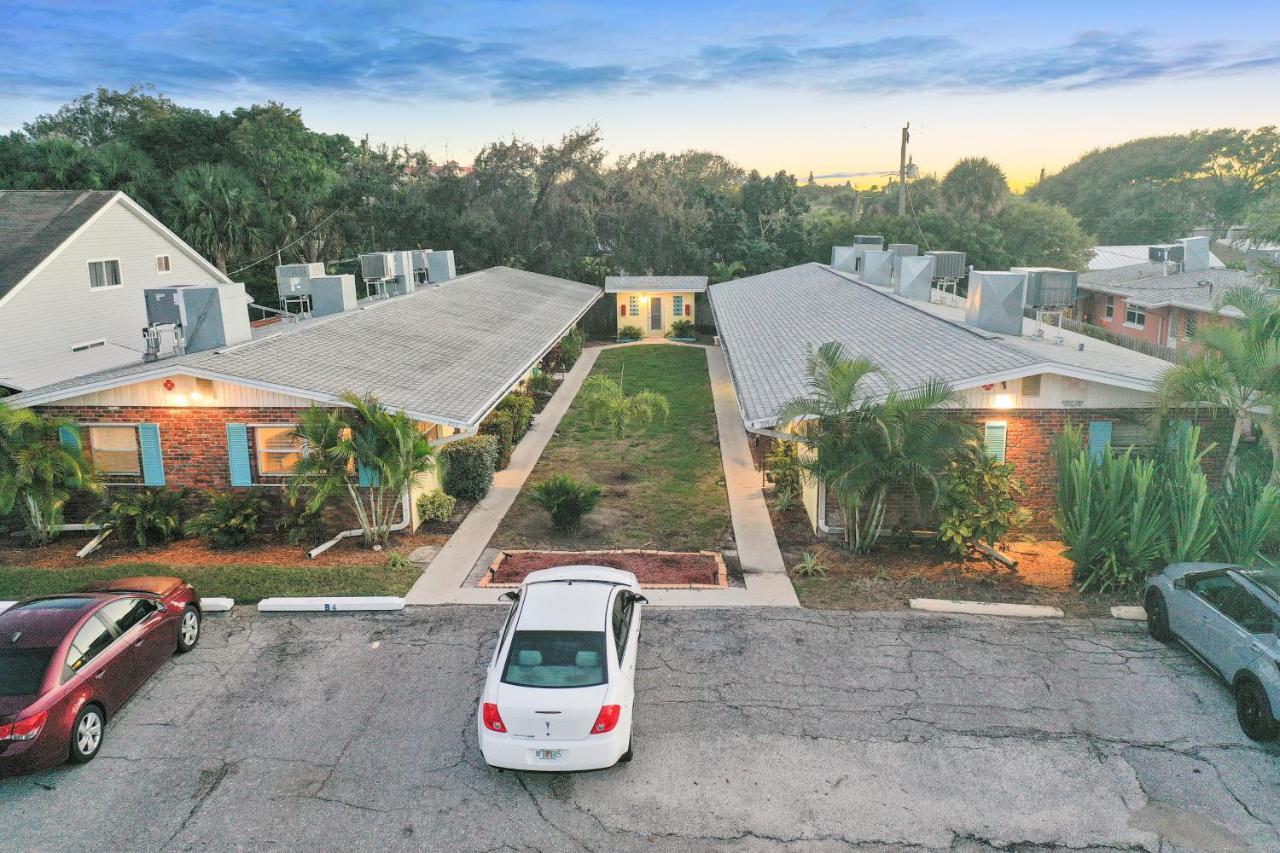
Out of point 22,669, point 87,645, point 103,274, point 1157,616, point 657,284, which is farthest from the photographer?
point 657,284

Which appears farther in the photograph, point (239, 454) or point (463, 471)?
point (463, 471)

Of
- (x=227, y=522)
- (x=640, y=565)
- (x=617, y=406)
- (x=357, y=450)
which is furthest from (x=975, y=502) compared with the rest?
(x=227, y=522)

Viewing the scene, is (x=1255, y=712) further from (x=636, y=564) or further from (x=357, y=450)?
(x=357, y=450)

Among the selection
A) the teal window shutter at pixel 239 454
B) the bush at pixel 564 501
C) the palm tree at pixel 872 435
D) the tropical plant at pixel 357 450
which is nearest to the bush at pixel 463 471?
the bush at pixel 564 501

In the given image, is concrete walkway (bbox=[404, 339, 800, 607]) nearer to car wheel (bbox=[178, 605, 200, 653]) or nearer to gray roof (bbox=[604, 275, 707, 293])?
car wheel (bbox=[178, 605, 200, 653])

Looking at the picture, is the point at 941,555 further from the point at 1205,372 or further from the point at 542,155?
the point at 542,155

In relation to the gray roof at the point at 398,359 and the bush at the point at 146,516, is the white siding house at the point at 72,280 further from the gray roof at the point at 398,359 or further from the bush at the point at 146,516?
the bush at the point at 146,516

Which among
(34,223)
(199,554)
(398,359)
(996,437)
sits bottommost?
(199,554)
